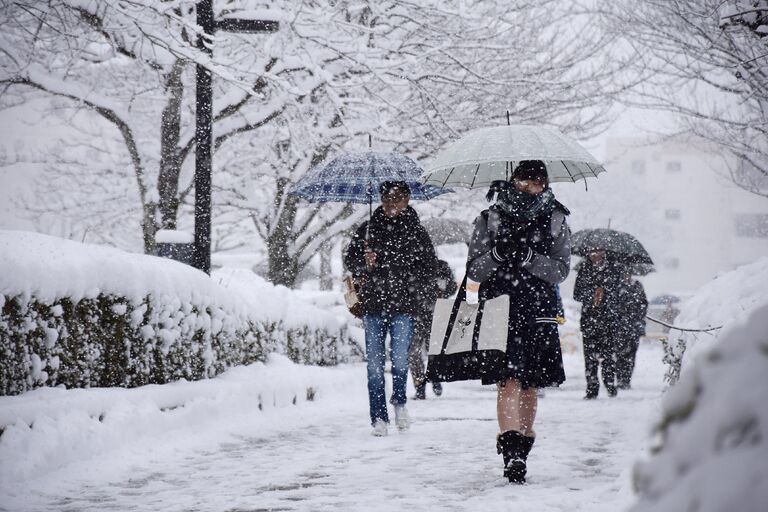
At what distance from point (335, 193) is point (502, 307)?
4.50m

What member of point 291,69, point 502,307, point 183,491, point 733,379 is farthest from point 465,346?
point 291,69

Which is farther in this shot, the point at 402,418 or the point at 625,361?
the point at 625,361

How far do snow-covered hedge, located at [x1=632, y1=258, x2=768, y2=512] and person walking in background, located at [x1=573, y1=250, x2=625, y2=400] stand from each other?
410 inches

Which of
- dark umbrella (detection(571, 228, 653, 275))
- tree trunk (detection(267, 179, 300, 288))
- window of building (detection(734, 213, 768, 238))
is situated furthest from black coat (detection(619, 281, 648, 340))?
window of building (detection(734, 213, 768, 238))

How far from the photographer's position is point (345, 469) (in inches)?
213

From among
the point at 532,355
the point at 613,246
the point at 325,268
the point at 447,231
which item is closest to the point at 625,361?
the point at 613,246

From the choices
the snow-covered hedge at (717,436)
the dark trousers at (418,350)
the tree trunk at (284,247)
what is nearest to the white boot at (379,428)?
the dark trousers at (418,350)

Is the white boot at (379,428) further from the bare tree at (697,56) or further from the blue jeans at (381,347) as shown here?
the bare tree at (697,56)

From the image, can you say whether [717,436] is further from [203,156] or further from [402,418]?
[203,156]

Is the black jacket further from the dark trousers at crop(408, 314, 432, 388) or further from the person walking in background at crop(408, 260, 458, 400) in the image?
the dark trousers at crop(408, 314, 432, 388)

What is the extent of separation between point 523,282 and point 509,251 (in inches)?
8.5

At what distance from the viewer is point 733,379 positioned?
892 millimetres

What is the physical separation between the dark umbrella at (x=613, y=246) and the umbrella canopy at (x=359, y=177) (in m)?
3.60

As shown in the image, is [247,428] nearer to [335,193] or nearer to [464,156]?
[335,193]
